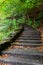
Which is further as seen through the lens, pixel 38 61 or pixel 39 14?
pixel 39 14

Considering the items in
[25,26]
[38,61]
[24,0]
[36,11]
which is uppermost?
[24,0]

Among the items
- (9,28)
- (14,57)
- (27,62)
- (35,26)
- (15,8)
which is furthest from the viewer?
(15,8)

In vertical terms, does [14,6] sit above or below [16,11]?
above

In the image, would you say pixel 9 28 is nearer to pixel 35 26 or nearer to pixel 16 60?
pixel 35 26

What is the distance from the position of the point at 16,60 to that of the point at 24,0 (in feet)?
25.4

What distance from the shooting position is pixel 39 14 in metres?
13.5

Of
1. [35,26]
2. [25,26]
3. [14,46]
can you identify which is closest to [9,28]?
[25,26]

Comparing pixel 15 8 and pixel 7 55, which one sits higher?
pixel 15 8

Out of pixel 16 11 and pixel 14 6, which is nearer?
pixel 14 6

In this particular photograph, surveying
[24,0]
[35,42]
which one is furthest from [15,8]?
[35,42]

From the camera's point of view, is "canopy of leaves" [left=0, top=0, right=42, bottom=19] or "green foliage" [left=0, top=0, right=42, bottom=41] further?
"canopy of leaves" [left=0, top=0, right=42, bottom=19]

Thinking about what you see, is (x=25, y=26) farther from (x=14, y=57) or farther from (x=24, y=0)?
(x=14, y=57)

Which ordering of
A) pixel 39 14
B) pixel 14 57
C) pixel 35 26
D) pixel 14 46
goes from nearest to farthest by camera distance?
pixel 14 57 < pixel 14 46 < pixel 35 26 < pixel 39 14

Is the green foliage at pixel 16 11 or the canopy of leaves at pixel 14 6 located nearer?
the green foliage at pixel 16 11
